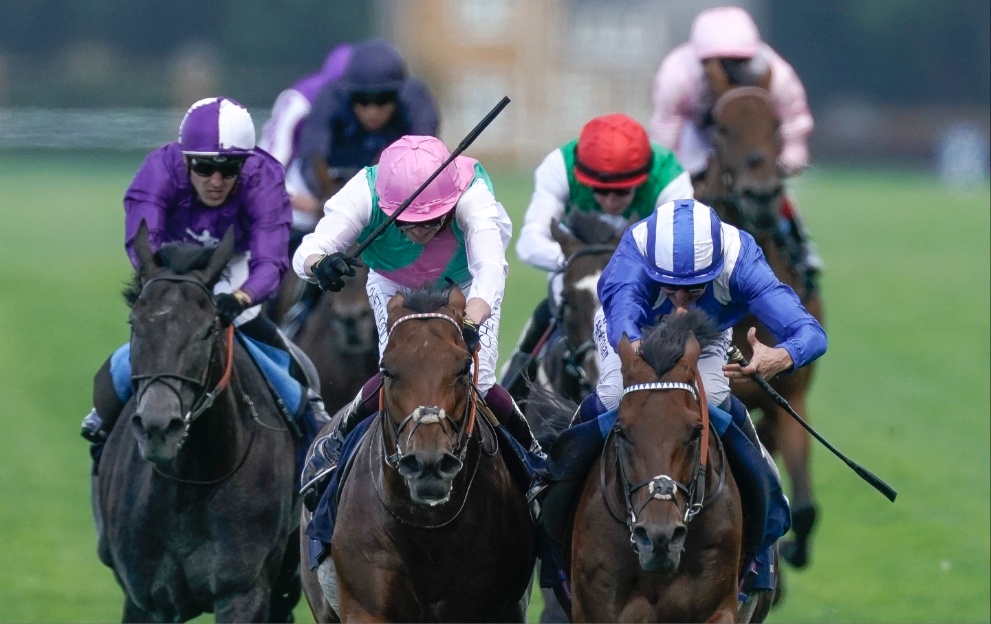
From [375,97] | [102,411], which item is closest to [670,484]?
[102,411]

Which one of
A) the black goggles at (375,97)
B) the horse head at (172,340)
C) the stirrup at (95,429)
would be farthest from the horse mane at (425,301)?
the black goggles at (375,97)

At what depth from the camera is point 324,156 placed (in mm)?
11461

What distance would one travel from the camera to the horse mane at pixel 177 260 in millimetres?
7055

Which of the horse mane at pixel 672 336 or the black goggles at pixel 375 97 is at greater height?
the horse mane at pixel 672 336

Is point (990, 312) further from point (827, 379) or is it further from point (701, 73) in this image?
point (701, 73)

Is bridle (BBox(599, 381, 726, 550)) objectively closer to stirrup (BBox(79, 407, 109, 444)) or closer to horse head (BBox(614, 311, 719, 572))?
horse head (BBox(614, 311, 719, 572))

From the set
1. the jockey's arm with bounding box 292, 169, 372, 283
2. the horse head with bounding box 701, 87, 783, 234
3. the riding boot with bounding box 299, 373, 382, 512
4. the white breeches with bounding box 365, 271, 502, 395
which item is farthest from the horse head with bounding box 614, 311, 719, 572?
the horse head with bounding box 701, 87, 783, 234

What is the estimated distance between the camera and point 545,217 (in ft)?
31.1

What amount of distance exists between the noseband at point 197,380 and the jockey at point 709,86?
3845 mm

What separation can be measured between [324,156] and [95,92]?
171ft

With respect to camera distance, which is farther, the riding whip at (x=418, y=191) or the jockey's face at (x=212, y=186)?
the jockey's face at (x=212, y=186)

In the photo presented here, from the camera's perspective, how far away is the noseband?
675 centimetres

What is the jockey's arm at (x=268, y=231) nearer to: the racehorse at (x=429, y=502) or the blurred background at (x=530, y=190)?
the racehorse at (x=429, y=502)

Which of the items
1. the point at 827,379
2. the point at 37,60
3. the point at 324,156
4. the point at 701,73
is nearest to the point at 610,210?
the point at 701,73
